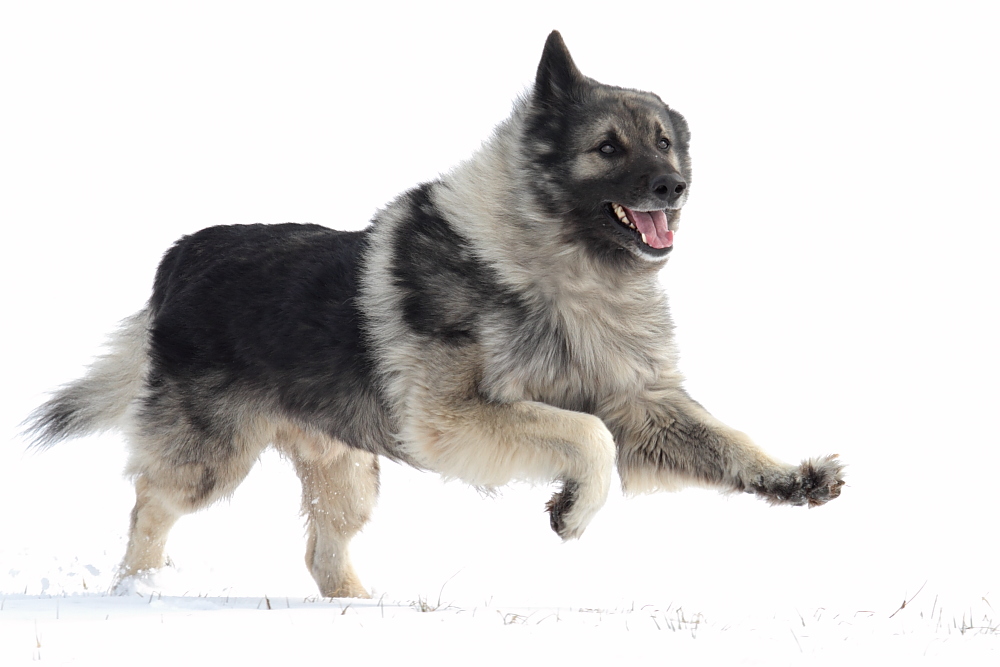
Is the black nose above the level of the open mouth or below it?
above

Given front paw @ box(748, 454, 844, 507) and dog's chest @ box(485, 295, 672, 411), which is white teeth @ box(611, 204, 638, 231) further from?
front paw @ box(748, 454, 844, 507)

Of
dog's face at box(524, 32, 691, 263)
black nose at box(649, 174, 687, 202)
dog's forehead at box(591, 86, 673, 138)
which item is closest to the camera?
black nose at box(649, 174, 687, 202)

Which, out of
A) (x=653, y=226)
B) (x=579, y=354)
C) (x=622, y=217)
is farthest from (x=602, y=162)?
(x=579, y=354)

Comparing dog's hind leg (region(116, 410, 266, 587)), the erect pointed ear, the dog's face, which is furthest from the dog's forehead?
dog's hind leg (region(116, 410, 266, 587))

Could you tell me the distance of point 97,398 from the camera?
6258 millimetres

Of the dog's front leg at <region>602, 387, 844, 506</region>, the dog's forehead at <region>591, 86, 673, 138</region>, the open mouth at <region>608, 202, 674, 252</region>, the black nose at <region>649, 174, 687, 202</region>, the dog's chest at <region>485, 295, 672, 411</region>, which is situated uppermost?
the dog's forehead at <region>591, 86, 673, 138</region>

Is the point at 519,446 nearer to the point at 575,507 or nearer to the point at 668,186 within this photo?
the point at 575,507

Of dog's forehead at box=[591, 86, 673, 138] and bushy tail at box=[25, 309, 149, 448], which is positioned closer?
dog's forehead at box=[591, 86, 673, 138]

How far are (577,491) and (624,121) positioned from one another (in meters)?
1.69

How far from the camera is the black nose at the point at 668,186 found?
4391 mm

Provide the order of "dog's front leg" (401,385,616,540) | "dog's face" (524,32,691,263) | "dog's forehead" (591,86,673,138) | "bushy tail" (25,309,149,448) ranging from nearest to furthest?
"dog's front leg" (401,385,616,540), "dog's face" (524,32,691,263), "dog's forehead" (591,86,673,138), "bushy tail" (25,309,149,448)

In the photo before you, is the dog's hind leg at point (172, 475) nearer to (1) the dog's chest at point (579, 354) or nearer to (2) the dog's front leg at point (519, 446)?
(2) the dog's front leg at point (519, 446)

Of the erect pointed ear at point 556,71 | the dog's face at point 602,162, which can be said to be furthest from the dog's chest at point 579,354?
the erect pointed ear at point 556,71

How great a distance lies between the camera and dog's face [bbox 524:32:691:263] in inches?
177
